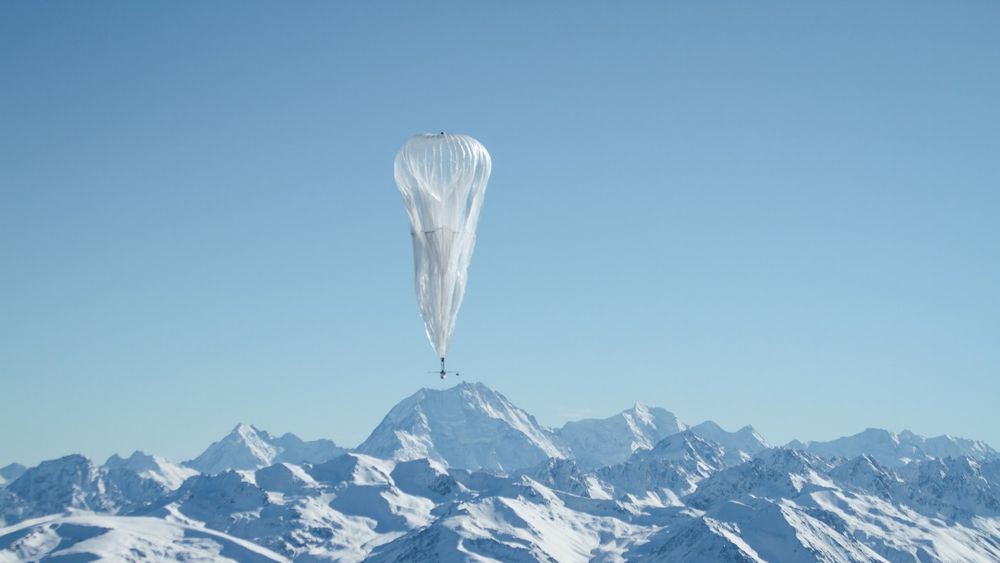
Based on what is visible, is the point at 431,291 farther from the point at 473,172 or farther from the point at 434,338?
the point at 473,172

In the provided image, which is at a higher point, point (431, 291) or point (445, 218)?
point (445, 218)

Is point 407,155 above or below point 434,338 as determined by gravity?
above

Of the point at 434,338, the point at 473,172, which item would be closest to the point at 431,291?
the point at 434,338

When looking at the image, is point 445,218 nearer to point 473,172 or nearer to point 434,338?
point 473,172

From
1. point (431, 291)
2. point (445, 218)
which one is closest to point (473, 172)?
point (445, 218)

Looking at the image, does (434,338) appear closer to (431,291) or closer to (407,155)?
(431,291)
